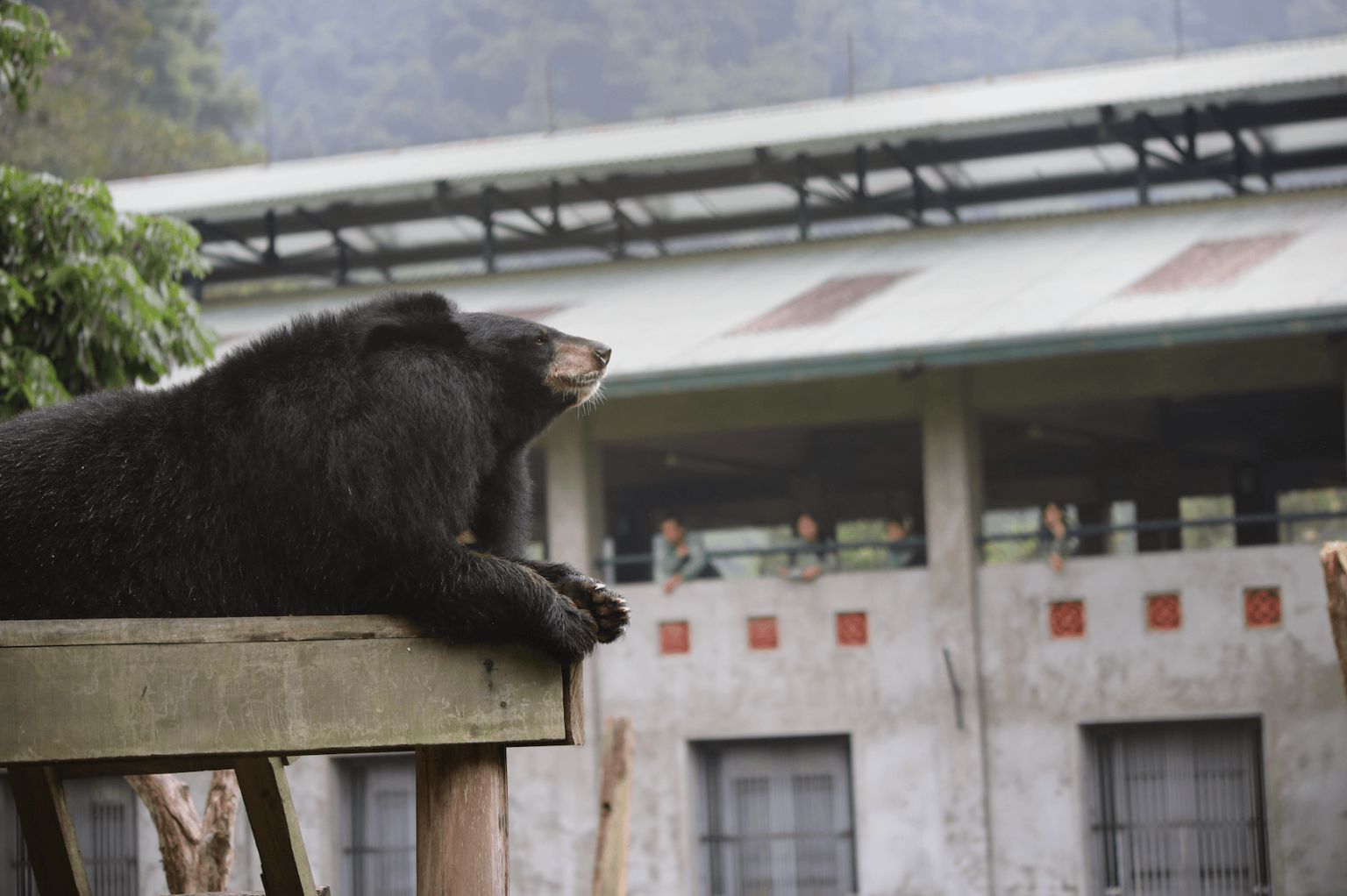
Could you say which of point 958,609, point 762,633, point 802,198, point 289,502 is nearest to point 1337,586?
point 289,502

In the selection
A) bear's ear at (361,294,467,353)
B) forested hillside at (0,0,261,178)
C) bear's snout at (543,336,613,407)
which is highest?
forested hillside at (0,0,261,178)

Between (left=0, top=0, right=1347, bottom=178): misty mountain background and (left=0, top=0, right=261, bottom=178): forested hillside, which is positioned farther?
(left=0, top=0, right=1347, bottom=178): misty mountain background

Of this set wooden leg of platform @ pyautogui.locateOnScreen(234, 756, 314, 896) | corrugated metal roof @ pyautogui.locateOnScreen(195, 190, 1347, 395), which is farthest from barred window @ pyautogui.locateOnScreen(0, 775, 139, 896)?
wooden leg of platform @ pyautogui.locateOnScreen(234, 756, 314, 896)

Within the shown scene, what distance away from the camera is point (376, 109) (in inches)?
2963

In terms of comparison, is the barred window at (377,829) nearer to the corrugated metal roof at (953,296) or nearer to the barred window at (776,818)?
the barred window at (776,818)

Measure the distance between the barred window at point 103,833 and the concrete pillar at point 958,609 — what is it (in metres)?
7.73

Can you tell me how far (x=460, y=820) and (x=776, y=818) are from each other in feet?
40.6

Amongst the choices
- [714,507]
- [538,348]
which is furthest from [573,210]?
[538,348]

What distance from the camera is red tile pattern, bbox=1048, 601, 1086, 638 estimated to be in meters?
14.1

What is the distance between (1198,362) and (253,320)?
408 inches

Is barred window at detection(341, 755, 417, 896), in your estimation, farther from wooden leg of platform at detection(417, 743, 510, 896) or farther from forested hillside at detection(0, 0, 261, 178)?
forested hillside at detection(0, 0, 261, 178)

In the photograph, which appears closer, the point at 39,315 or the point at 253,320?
the point at 39,315

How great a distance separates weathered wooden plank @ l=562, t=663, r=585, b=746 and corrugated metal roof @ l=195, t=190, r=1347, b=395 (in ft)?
34.6

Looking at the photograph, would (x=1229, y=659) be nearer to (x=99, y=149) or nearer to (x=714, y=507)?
(x=714, y=507)
